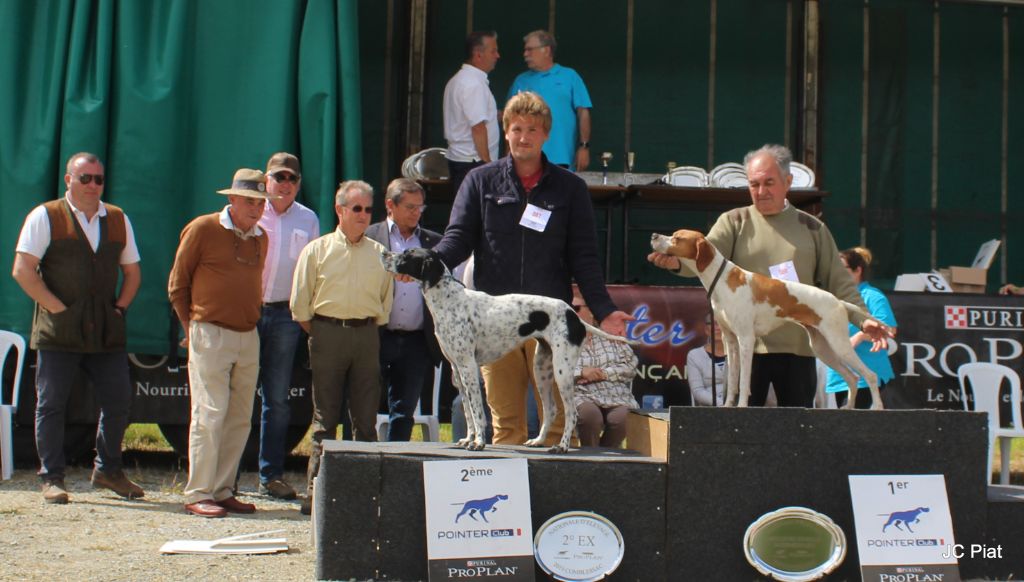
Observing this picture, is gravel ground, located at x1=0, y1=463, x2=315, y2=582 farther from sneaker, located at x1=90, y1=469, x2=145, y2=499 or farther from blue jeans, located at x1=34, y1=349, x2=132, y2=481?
blue jeans, located at x1=34, y1=349, x2=132, y2=481

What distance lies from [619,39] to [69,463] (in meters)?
4.82

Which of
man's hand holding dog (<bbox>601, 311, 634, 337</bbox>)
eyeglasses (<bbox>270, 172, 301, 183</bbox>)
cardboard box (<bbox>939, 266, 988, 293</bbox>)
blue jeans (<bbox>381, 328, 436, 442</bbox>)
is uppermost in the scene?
eyeglasses (<bbox>270, 172, 301, 183</bbox>)

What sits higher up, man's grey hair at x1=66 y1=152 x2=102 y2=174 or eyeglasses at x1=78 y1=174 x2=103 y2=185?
man's grey hair at x1=66 y1=152 x2=102 y2=174

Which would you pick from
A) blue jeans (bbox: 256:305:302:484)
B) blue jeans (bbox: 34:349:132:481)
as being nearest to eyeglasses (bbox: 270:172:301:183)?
blue jeans (bbox: 256:305:302:484)

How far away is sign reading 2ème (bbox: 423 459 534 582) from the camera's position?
361 cm

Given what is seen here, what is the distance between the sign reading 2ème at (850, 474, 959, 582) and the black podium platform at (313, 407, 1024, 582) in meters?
0.06

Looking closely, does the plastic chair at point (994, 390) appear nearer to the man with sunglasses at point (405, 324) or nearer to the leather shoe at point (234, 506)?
the man with sunglasses at point (405, 324)

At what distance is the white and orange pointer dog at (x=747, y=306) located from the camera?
3.90m

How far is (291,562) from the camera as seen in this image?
440cm

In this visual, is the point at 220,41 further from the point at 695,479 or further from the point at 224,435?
the point at 695,479

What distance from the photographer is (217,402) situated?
545cm

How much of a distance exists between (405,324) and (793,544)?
8.81ft

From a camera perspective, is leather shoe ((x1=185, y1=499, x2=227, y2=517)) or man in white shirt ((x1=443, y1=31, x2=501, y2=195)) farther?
man in white shirt ((x1=443, y1=31, x2=501, y2=195))

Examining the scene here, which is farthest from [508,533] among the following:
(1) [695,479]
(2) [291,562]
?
(2) [291,562]
